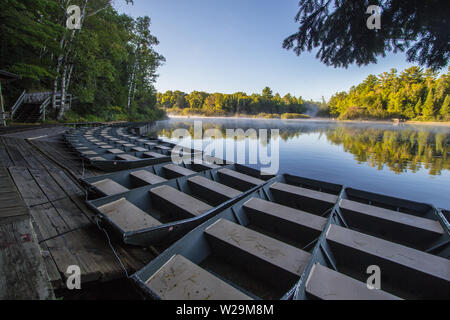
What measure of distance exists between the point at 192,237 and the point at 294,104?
105708 millimetres

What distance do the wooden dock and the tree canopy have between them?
5.51 m

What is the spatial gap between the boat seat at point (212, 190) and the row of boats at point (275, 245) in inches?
0.9

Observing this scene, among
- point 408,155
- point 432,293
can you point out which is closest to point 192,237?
point 432,293

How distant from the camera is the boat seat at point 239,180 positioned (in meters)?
5.05

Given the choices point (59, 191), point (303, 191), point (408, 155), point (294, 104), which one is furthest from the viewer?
point (294, 104)

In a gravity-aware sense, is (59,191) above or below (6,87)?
below

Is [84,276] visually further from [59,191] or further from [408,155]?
[408,155]

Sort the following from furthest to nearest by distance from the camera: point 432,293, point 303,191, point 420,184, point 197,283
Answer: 1. point 420,184
2. point 303,191
3. point 432,293
4. point 197,283

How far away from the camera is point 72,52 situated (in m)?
14.4

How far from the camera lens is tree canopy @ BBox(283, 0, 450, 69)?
118 inches

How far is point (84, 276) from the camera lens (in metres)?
1.82

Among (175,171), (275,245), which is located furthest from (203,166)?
(275,245)

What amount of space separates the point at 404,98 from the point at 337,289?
84537mm
